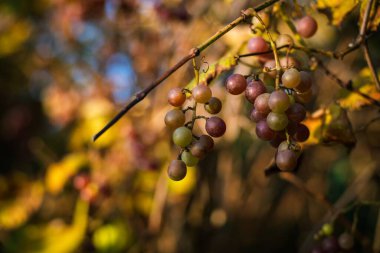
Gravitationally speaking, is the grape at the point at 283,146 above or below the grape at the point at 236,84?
below

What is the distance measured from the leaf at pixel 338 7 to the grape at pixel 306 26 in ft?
0.16

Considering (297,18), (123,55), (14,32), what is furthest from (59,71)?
(297,18)

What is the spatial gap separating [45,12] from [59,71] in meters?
0.46

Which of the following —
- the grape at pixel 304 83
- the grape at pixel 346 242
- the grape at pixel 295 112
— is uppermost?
the grape at pixel 304 83

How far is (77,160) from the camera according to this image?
1759 mm

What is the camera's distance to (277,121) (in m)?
0.57

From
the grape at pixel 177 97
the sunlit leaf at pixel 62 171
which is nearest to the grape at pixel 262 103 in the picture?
the grape at pixel 177 97

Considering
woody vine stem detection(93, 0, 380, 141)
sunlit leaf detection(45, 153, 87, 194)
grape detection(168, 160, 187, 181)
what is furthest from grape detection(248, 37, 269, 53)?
sunlit leaf detection(45, 153, 87, 194)

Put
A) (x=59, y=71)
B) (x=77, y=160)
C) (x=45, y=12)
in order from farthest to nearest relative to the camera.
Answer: (x=45, y=12) → (x=59, y=71) → (x=77, y=160)

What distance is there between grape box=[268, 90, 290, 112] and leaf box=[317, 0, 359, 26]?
0.32m

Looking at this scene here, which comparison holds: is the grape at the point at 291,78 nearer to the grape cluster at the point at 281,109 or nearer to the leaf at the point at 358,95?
the grape cluster at the point at 281,109

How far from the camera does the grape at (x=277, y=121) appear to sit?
570 mm

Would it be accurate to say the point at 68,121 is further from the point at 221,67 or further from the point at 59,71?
the point at 221,67

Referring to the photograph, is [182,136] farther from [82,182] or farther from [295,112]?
[82,182]
